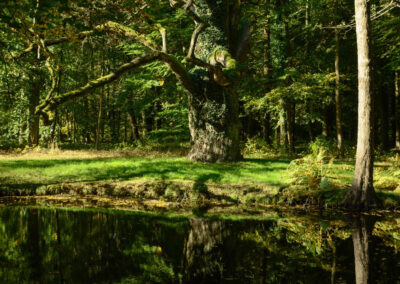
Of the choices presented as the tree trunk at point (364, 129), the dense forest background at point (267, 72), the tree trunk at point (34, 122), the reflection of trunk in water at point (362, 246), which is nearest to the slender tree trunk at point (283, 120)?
the dense forest background at point (267, 72)

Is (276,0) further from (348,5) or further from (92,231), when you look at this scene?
(92,231)

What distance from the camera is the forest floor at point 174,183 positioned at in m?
8.05

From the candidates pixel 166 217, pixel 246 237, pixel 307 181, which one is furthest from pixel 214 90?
pixel 246 237

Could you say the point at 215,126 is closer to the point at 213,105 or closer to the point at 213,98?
the point at 213,105

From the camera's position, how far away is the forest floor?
8.05 m

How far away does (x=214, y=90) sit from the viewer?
11453 millimetres

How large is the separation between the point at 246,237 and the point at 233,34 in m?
9.44

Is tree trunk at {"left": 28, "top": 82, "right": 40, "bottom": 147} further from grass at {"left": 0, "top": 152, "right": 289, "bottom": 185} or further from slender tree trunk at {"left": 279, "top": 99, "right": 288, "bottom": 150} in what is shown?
slender tree trunk at {"left": 279, "top": 99, "right": 288, "bottom": 150}

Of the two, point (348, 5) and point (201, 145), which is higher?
point (348, 5)

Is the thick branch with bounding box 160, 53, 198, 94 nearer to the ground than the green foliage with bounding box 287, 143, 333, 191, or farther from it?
farther from it

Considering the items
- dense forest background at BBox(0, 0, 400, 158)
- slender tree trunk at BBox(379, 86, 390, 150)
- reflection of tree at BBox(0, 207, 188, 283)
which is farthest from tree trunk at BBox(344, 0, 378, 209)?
slender tree trunk at BBox(379, 86, 390, 150)

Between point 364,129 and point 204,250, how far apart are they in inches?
210

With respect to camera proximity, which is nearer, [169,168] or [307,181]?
[307,181]

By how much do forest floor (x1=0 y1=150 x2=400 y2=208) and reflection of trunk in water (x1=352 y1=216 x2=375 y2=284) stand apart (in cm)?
167
